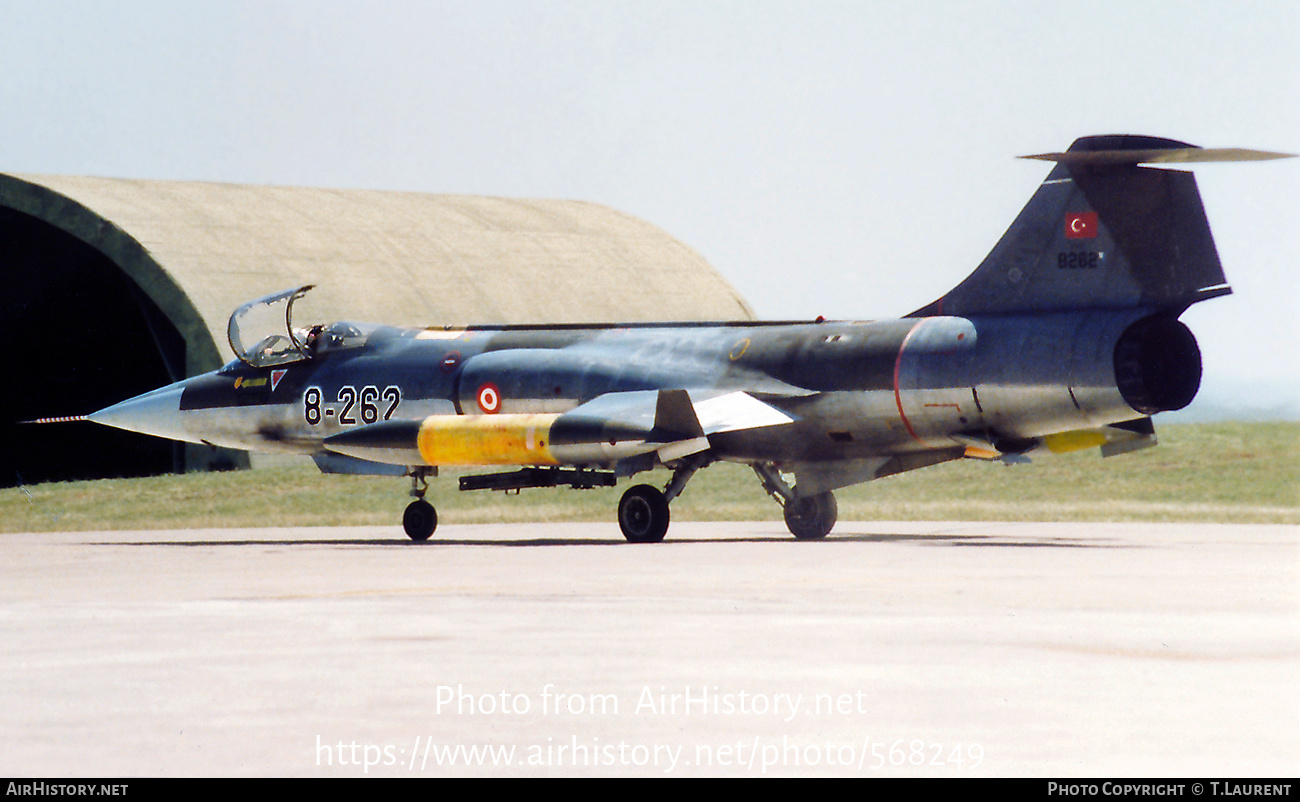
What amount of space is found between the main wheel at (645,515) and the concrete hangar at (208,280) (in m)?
13.6

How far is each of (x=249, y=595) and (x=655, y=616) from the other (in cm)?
395

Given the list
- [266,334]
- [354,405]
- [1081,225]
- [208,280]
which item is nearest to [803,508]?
[1081,225]

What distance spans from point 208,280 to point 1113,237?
832 inches

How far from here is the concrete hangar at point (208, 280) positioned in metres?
34.8

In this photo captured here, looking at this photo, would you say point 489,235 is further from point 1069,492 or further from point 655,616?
point 655,616

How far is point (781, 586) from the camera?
14680mm

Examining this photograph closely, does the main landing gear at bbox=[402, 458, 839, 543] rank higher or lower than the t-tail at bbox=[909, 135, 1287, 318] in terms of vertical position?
lower

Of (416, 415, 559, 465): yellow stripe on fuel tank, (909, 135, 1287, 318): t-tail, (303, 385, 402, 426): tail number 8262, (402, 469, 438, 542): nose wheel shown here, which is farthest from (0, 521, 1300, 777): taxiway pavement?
(303, 385, 402, 426): tail number 8262

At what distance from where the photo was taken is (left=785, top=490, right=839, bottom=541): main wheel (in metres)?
23.3

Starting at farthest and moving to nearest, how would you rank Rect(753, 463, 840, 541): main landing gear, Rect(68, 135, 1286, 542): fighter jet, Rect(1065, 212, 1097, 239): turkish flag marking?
Rect(753, 463, 840, 541): main landing gear → Rect(1065, 212, 1097, 239): turkish flag marking → Rect(68, 135, 1286, 542): fighter jet

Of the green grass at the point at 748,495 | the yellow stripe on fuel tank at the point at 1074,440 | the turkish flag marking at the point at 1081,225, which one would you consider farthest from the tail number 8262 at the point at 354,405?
the turkish flag marking at the point at 1081,225

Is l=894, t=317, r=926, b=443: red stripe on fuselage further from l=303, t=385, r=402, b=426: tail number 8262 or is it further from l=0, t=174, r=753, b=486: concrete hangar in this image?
l=0, t=174, r=753, b=486: concrete hangar

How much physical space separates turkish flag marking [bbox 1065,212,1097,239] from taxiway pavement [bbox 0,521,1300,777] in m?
4.02
